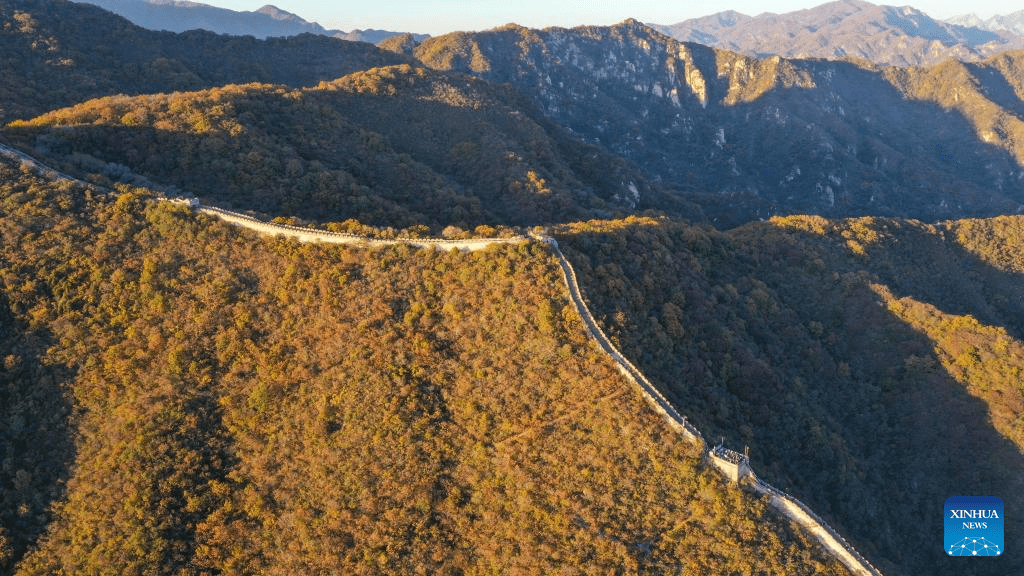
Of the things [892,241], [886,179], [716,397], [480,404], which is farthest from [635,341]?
[886,179]

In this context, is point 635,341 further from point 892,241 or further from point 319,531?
point 892,241

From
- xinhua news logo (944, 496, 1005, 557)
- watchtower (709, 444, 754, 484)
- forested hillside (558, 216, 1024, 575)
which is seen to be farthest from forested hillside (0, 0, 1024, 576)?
xinhua news logo (944, 496, 1005, 557)

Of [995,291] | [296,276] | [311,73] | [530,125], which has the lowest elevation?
[995,291]

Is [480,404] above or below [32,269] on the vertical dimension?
below

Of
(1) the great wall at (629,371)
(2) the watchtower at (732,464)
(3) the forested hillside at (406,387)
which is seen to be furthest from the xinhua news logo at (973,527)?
(2) the watchtower at (732,464)

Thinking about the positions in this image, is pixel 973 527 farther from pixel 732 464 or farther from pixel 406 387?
pixel 406 387

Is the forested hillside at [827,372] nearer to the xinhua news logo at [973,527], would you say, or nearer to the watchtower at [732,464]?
the xinhua news logo at [973,527]

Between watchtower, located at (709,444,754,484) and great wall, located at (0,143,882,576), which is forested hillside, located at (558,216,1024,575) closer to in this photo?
great wall, located at (0,143,882,576)
